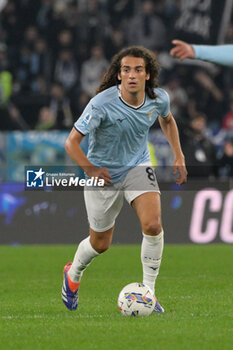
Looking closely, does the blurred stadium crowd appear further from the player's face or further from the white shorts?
the player's face

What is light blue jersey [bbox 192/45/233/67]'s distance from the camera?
526 centimetres

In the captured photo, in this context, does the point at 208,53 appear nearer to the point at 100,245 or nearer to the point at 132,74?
the point at 132,74

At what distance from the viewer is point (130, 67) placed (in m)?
6.30

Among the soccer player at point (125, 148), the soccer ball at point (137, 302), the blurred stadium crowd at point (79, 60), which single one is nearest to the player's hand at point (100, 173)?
the soccer player at point (125, 148)

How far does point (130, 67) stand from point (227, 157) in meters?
8.70

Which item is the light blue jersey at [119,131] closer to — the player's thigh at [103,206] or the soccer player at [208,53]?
the player's thigh at [103,206]

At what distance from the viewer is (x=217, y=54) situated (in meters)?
5.40

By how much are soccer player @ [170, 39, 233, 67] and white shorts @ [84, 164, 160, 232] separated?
1053 mm

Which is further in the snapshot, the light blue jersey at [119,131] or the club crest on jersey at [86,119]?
the light blue jersey at [119,131]

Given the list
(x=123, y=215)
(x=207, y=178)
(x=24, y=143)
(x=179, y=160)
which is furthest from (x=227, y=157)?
(x=179, y=160)

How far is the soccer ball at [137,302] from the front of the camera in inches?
238

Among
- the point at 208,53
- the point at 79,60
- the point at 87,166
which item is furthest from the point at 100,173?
the point at 79,60

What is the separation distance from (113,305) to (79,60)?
447 inches

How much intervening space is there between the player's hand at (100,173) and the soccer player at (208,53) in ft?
3.15
